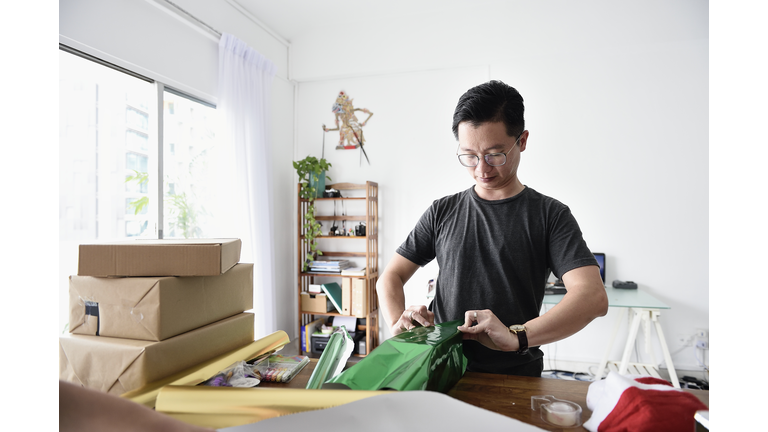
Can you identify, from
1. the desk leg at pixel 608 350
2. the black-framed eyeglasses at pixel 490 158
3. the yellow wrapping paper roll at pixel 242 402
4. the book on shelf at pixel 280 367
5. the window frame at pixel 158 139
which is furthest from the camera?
the desk leg at pixel 608 350

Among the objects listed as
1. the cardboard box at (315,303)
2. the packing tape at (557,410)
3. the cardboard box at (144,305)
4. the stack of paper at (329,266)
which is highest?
the cardboard box at (144,305)

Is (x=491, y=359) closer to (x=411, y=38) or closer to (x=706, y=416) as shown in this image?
(x=706, y=416)

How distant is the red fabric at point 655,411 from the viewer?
51 centimetres

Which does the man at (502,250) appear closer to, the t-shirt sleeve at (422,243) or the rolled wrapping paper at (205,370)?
the t-shirt sleeve at (422,243)

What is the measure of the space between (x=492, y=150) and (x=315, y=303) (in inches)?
125

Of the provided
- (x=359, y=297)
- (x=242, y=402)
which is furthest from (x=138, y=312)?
(x=359, y=297)

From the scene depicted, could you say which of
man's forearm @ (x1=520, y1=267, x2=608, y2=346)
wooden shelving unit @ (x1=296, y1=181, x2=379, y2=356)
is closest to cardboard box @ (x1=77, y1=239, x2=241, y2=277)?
man's forearm @ (x1=520, y1=267, x2=608, y2=346)

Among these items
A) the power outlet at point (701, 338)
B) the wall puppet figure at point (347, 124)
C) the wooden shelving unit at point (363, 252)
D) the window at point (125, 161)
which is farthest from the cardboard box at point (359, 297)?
the power outlet at point (701, 338)

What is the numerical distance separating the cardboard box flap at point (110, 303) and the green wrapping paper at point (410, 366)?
402 millimetres

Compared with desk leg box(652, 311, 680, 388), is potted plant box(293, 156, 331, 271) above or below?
above

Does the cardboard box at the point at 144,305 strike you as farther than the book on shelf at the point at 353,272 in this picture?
No

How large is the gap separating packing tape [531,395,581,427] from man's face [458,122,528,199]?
0.80 metres

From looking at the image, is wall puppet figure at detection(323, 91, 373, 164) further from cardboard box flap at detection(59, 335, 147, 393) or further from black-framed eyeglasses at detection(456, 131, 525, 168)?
cardboard box flap at detection(59, 335, 147, 393)

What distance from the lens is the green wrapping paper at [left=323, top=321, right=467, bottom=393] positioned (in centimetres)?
66
